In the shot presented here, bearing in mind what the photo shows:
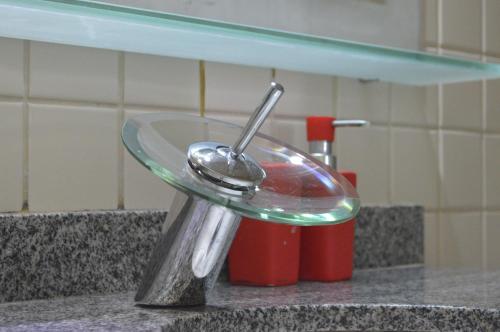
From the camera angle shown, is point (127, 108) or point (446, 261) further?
point (446, 261)

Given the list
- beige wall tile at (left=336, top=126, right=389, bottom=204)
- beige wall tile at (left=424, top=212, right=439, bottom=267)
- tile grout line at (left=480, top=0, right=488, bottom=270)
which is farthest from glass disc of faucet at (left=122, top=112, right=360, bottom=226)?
tile grout line at (left=480, top=0, right=488, bottom=270)

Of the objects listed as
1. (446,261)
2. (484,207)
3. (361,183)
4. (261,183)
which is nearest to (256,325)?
(261,183)

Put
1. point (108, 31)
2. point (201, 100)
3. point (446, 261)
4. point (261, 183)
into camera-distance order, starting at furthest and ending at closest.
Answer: point (446, 261), point (201, 100), point (108, 31), point (261, 183)

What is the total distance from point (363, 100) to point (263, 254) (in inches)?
12.8

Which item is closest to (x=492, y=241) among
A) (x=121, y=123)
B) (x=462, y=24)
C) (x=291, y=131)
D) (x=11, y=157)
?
(x=462, y=24)

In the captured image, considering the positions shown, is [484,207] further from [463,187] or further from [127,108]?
[127,108]

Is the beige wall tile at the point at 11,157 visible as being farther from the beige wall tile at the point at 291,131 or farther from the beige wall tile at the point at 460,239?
the beige wall tile at the point at 460,239

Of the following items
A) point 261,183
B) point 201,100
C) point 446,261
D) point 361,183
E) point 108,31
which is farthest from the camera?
point 446,261

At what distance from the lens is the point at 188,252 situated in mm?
604

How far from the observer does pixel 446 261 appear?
3.61 ft

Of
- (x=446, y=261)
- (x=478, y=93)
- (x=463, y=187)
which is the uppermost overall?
(x=478, y=93)

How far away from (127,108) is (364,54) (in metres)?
0.26

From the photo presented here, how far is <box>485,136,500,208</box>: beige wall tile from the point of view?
118 cm

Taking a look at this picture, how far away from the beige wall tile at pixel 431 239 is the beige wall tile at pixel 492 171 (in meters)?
0.13
